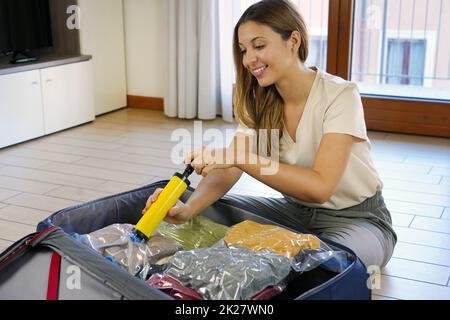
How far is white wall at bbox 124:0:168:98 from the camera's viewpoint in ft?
12.4

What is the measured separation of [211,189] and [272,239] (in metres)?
0.32

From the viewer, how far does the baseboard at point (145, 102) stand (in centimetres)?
396

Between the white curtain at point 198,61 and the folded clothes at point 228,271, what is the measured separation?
2.42m

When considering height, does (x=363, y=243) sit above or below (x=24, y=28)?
below

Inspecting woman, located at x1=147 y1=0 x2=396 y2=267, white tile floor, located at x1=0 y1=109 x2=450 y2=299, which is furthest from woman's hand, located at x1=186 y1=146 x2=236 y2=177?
white tile floor, located at x1=0 y1=109 x2=450 y2=299

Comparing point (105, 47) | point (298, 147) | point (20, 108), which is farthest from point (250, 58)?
point (105, 47)

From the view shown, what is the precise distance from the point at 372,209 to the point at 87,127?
2247 mm

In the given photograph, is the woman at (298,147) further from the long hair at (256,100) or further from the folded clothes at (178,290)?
the folded clothes at (178,290)

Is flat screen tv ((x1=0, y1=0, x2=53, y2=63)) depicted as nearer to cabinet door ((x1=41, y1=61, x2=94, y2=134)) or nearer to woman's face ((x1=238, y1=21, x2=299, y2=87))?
cabinet door ((x1=41, y1=61, x2=94, y2=134))

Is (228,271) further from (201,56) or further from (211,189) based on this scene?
(201,56)

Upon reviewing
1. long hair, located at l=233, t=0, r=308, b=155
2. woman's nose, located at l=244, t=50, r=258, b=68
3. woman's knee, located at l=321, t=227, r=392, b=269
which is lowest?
woman's knee, located at l=321, t=227, r=392, b=269

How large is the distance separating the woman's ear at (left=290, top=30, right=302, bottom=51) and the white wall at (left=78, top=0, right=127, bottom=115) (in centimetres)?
225

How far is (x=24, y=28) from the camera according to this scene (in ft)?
10.8

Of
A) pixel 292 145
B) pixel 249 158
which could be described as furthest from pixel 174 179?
pixel 292 145
